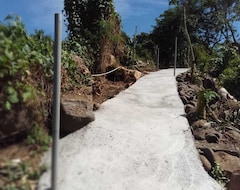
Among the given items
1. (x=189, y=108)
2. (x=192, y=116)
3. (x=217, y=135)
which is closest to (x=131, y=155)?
(x=217, y=135)

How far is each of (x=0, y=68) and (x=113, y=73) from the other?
21.5 feet

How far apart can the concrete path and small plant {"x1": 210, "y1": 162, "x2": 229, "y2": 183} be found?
0.61 ft

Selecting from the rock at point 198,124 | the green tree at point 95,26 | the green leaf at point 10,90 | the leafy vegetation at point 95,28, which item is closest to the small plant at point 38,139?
the green leaf at point 10,90

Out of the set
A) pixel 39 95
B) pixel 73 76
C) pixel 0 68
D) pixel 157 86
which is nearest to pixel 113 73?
pixel 157 86

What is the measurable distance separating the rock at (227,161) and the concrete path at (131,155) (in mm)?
380

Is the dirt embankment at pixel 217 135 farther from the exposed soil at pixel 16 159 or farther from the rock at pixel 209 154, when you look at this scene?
the exposed soil at pixel 16 159

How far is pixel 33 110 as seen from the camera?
11.3 ft

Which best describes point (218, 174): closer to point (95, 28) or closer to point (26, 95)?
point (26, 95)

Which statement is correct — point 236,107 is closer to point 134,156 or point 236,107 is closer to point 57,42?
point 134,156

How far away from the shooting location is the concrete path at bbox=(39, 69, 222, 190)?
349 centimetres

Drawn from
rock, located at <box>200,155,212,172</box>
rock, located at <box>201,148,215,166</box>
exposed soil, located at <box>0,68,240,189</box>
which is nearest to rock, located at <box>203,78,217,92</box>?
exposed soil, located at <box>0,68,240,189</box>

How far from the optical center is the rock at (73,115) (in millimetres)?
4168

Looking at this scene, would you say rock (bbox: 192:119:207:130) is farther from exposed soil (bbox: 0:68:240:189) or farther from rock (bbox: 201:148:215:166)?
rock (bbox: 201:148:215:166)

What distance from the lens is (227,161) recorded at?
16.5 ft
